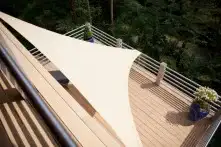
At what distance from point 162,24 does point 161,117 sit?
32.0 ft

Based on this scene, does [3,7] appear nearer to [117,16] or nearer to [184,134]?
[117,16]

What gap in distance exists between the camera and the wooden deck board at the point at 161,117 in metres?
7.29

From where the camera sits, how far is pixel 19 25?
7.02 m

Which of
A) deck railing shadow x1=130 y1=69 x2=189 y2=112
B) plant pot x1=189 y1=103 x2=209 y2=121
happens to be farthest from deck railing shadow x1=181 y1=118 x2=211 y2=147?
deck railing shadow x1=130 y1=69 x2=189 y2=112

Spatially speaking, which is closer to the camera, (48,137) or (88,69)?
(48,137)

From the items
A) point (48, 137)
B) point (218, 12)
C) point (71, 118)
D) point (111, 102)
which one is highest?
point (71, 118)

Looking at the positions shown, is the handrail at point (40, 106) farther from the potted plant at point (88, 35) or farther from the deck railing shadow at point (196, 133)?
the potted plant at point (88, 35)

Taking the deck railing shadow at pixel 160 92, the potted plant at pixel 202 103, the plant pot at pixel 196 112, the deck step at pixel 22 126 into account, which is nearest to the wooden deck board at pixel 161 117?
the deck railing shadow at pixel 160 92

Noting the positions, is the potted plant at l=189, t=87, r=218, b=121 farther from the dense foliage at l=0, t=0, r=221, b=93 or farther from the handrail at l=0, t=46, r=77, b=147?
the handrail at l=0, t=46, r=77, b=147

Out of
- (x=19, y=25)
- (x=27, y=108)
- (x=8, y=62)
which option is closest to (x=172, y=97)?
(x=19, y=25)

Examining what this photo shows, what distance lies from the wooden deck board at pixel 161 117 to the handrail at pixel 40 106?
607 cm

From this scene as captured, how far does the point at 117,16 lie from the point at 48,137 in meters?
15.8

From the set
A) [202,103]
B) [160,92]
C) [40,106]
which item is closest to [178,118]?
[202,103]

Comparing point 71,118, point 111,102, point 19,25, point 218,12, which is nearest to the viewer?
point 71,118
